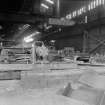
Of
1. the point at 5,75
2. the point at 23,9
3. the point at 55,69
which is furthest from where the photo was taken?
the point at 23,9

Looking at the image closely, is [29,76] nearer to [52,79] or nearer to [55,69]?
[52,79]

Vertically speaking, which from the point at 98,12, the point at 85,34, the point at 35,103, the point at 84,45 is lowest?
the point at 35,103

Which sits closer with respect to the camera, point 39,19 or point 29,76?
point 29,76

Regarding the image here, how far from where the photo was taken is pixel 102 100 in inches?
82.1

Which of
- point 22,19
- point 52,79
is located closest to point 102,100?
point 52,79

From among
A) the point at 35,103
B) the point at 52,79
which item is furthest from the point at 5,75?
the point at 35,103

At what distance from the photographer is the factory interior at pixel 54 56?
2.47m

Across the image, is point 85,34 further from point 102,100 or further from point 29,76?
point 102,100

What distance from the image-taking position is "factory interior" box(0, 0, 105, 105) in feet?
8.10

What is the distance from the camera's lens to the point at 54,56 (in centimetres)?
835

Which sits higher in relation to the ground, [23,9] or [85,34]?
[23,9]

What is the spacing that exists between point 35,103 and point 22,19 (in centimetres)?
1063

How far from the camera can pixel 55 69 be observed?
4.75m

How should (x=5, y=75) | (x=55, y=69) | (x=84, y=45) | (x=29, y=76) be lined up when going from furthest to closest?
(x=84, y=45) → (x=55, y=69) → (x=5, y=75) → (x=29, y=76)
